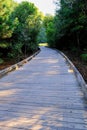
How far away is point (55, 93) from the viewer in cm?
724

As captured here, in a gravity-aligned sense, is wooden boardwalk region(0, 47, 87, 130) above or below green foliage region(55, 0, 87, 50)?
below

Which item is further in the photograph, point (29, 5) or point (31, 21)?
point (29, 5)

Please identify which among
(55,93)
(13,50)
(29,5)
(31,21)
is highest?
(29,5)

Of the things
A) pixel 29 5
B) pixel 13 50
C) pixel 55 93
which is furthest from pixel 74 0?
pixel 29 5

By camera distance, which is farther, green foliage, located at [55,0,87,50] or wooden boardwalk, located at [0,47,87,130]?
green foliage, located at [55,0,87,50]

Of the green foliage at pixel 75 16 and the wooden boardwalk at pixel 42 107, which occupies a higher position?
the green foliage at pixel 75 16

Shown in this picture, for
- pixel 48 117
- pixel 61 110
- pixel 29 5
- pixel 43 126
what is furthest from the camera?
pixel 29 5

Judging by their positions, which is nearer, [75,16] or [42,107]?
[42,107]

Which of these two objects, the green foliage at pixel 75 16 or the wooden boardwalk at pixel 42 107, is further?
the green foliage at pixel 75 16

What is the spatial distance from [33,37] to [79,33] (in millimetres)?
7363

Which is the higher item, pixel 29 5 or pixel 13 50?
pixel 29 5

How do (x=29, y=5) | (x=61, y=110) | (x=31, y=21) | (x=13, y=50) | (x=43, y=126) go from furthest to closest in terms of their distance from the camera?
(x=29, y=5), (x=31, y=21), (x=13, y=50), (x=61, y=110), (x=43, y=126)

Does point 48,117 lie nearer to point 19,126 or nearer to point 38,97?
point 19,126

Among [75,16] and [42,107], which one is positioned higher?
[75,16]
